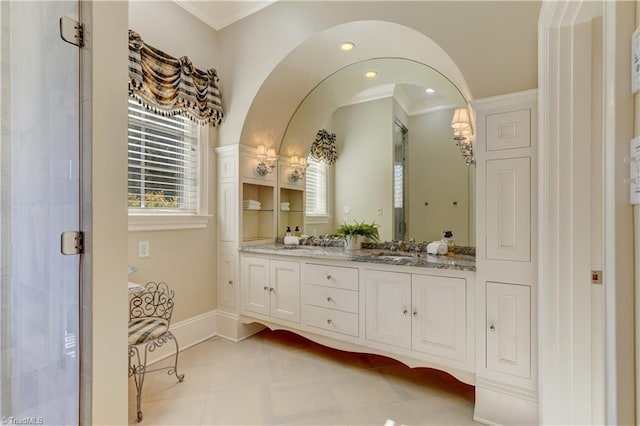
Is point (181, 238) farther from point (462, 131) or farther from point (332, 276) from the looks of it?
point (462, 131)

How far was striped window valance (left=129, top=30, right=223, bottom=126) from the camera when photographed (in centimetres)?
215

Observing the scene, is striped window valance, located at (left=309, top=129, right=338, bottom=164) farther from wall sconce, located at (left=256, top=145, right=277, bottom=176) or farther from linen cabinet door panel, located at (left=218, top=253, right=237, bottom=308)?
linen cabinet door panel, located at (left=218, top=253, right=237, bottom=308)

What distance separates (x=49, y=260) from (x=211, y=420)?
4.10 ft

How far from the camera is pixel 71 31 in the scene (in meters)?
1.13

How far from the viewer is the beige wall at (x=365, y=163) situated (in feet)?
9.10

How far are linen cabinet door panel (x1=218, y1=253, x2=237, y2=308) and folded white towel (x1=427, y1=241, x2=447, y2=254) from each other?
1.83 meters

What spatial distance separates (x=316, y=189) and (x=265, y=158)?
2.08ft

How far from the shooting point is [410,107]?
264 cm

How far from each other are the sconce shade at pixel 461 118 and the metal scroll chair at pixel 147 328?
2.60m

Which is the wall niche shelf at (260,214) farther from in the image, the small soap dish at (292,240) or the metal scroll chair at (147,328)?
the metal scroll chair at (147,328)

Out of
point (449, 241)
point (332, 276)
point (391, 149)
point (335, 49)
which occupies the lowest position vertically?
point (332, 276)

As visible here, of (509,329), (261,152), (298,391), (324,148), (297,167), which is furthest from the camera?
(297,167)

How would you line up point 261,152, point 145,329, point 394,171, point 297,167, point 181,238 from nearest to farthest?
point 145,329 < point 181,238 < point 394,171 < point 261,152 < point 297,167

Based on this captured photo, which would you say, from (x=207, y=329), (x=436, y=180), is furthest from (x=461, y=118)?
(x=207, y=329)
